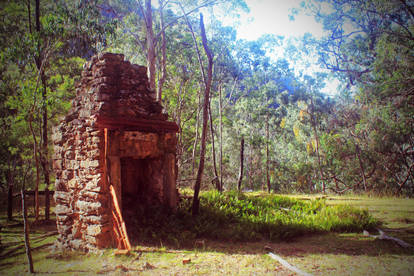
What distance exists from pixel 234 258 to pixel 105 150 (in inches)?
139

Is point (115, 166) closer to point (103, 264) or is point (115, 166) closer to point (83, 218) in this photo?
point (83, 218)

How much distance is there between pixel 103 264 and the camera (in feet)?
14.7

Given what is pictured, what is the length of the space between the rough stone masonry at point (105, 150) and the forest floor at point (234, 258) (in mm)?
689

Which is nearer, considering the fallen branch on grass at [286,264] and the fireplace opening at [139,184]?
the fallen branch on grass at [286,264]

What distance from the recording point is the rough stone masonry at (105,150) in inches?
211

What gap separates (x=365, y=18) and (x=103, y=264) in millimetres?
17092

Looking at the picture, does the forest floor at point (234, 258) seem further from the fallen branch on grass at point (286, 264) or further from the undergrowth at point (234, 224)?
the undergrowth at point (234, 224)

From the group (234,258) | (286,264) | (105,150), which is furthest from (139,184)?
(286,264)

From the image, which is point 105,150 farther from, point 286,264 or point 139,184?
point 286,264

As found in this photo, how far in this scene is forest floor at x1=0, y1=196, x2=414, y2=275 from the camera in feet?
14.0

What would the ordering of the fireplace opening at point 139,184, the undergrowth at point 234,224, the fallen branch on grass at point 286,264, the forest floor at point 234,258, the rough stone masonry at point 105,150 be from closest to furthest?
the fallen branch on grass at point 286,264 → the forest floor at point 234,258 → the rough stone masonry at point 105,150 → the undergrowth at point 234,224 → the fireplace opening at point 139,184

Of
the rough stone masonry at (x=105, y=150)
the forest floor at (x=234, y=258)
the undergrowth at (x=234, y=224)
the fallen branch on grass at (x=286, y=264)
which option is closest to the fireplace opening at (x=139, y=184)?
the rough stone masonry at (x=105, y=150)

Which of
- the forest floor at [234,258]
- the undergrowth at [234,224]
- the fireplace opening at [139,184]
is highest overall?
the fireplace opening at [139,184]

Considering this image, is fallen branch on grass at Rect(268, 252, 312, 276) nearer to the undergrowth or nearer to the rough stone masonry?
the undergrowth
